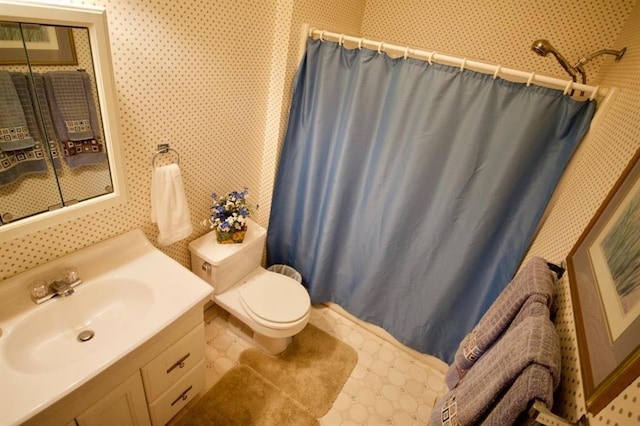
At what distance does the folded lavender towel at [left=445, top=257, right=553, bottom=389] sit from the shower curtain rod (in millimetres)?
725

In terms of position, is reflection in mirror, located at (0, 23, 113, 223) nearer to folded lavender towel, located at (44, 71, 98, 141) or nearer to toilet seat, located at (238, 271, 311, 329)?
folded lavender towel, located at (44, 71, 98, 141)

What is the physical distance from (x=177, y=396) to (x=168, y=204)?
0.89 metres

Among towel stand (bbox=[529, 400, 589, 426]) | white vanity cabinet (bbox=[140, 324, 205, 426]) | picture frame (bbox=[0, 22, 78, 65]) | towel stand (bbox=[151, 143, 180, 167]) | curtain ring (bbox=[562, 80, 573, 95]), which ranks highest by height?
curtain ring (bbox=[562, 80, 573, 95])

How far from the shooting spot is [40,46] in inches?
39.8

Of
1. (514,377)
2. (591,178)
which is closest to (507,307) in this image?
(514,377)

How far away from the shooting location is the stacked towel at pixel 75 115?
42.7 inches

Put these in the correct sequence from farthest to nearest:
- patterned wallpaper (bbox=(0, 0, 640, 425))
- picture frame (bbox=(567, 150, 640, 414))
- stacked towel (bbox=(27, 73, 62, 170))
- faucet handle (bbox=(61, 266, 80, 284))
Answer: faucet handle (bbox=(61, 266, 80, 284)), patterned wallpaper (bbox=(0, 0, 640, 425)), stacked towel (bbox=(27, 73, 62, 170)), picture frame (bbox=(567, 150, 640, 414))

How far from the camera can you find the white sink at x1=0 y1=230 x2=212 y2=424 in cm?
93

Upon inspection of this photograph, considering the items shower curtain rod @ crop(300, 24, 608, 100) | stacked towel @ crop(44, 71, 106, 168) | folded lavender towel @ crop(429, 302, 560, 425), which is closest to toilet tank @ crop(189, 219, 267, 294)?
stacked towel @ crop(44, 71, 106, 168)

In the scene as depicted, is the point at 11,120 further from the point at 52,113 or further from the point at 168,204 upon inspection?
the point at 168,204

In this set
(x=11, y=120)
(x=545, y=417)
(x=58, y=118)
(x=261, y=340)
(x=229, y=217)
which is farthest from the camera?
(x=261, y=340)

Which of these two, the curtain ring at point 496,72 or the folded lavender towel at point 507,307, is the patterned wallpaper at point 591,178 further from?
the curtain ring at point 496,72

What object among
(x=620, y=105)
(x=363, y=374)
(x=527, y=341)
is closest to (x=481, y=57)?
(x=620, y=105)

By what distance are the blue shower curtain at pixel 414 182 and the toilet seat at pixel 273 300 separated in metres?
0.31
